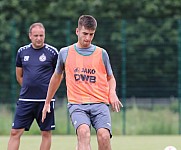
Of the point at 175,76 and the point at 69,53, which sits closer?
the point at 69,53

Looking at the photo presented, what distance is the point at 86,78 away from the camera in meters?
9.52

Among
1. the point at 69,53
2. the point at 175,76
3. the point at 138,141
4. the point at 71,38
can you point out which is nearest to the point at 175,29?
the point at 175,76

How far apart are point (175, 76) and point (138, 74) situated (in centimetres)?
100

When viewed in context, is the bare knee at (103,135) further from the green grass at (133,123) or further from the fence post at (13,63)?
the fence post at (13,63)

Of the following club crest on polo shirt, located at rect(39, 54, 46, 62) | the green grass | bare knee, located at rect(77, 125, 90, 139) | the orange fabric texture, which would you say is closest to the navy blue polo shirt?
club crest on polo shirt, located at rect(39, 54, 46, 62)

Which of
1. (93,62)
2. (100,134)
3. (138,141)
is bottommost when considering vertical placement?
(138,141)

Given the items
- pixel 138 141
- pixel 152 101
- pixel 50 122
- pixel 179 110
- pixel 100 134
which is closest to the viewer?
pixel 100 134

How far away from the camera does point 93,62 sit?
9.57m

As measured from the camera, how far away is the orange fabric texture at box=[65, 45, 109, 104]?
9.52 metres

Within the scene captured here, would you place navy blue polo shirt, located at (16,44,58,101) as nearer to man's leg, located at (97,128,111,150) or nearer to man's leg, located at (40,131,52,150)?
man's leg, located at (40,131,52,150)

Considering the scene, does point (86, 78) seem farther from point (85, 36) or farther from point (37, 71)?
point (37, 71)

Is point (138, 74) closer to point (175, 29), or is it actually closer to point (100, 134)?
point (175, 29)

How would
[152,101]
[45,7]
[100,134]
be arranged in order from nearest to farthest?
[100,134] < [152,101] < [45,7]

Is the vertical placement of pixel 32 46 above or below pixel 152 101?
above
